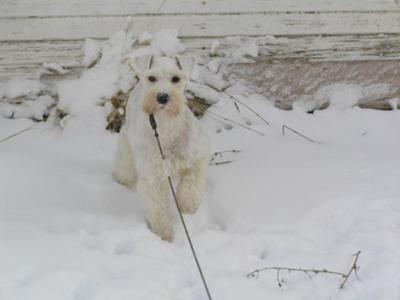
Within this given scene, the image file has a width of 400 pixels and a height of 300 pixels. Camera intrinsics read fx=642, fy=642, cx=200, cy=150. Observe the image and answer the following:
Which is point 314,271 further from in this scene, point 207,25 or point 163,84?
point 207,25

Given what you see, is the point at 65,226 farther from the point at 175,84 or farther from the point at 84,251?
the point at 175,84

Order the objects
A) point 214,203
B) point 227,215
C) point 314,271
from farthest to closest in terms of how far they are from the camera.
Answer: point 214,203
point 227,215
point 314,271

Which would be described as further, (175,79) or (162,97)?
(175,79)

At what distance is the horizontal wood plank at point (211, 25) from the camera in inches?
196

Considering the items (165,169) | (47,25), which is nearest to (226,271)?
(165,169)

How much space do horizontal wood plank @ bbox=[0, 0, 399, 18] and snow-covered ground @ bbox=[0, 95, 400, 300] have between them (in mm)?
738

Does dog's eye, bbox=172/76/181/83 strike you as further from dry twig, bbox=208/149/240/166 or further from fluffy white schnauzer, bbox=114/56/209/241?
dry twig, bbox=208/149/240/166

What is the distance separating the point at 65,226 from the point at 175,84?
104 cm

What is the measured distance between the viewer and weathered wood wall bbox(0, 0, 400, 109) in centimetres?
496

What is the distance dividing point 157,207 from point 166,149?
1.15 feet

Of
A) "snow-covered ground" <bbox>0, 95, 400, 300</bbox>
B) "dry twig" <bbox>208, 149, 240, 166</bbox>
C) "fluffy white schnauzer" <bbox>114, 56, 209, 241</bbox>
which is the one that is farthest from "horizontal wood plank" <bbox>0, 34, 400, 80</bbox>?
"fluffy white schnauzer" <bbox>114, 56, 209, 241</bbox>

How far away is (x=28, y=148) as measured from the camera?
4.71 metres

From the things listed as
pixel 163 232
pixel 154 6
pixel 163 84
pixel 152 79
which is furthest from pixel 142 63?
pixel 154 6

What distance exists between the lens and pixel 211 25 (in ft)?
16.5
